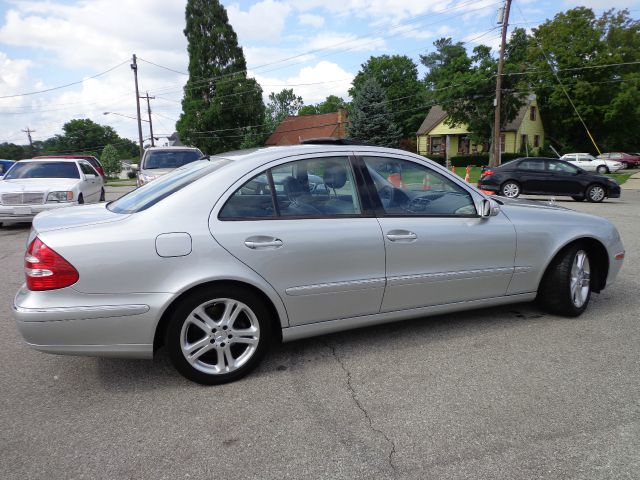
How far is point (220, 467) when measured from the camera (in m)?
2.27

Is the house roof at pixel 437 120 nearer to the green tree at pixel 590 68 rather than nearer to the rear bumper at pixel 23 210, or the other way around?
the green tree at pixel 590 68

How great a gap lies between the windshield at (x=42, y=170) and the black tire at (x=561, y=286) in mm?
9970

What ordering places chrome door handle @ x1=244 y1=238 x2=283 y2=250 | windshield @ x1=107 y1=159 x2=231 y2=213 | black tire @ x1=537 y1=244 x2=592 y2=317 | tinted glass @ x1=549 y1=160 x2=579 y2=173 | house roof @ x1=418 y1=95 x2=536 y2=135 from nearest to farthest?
chrome door handle @ x1=244 y1=238 x2=283 y2=250 < windshield @ x1=107 y1=159 x2=231 y2=213 < black tire @ x1=537 y1=244 x2=592 y2=317 < tinted glass @ x1=549 y1=160 x2=579 y2=173 < house roof @ x1=418 y1=95 x2=536 y2=135

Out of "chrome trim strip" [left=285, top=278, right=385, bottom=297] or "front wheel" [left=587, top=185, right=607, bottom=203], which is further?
"front wheel" [left=587, top=185, right=607, bottom=203]

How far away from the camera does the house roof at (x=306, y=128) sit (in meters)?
53.4

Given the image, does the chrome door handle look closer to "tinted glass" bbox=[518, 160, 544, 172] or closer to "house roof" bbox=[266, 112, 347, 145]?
"tinted glass" bbox=[518, 160, 544, 172]

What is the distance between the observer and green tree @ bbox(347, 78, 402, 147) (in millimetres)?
34781

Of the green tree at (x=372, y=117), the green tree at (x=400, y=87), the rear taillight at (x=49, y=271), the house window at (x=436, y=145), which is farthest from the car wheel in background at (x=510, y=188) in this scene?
the green tree at (x=400, y=87)

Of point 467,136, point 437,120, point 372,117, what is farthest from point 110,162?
point 467,136

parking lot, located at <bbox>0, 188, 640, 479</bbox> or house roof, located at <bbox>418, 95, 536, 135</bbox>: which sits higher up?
house roof, located at <bbox>418, 95, 536, 135</bbox>

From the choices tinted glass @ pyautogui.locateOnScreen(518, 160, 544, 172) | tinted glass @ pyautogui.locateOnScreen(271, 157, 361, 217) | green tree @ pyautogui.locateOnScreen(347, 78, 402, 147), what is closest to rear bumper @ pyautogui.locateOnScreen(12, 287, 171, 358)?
tinted glass @ pyautogui.locateOnScreen(271, 157, 361, 217)

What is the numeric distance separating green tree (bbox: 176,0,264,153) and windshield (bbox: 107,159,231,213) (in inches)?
1825

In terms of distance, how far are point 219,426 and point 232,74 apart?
5028 centimetres

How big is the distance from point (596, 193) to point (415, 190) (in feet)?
49.2
